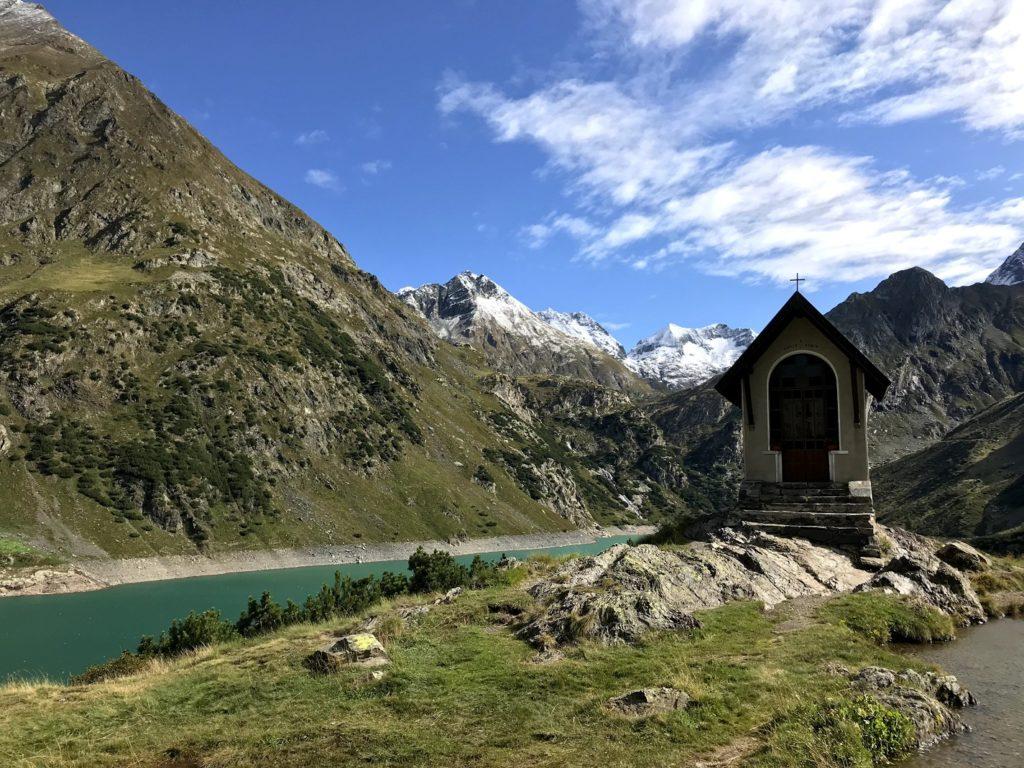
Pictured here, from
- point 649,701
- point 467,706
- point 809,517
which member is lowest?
point 467,706

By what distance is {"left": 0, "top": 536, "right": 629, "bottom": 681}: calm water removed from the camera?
5400cm

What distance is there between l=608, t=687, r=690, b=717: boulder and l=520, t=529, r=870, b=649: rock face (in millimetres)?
3117

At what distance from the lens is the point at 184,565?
117938mm

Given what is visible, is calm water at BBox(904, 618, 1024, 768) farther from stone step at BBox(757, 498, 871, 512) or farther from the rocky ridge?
stone step at BBox(757, 498, 871, 512)

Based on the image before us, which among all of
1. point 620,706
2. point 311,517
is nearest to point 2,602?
point 311,517

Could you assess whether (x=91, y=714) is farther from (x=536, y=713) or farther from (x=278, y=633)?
(x=536, y=713)

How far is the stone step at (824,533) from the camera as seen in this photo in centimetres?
2180

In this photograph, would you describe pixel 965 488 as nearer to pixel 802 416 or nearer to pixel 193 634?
pixel 802 416

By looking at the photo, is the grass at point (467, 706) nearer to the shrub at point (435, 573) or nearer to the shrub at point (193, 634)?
the shrub at point (193, 634)

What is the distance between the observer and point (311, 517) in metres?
151

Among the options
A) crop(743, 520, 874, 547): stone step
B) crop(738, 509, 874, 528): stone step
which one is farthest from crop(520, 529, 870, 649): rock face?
crop(738, 509, 874, 528): stone step

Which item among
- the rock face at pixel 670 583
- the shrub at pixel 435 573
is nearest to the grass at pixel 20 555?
the shrub at pixel 435 573

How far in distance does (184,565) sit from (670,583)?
125 m

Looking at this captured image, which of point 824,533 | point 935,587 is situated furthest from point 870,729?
point 824,533
